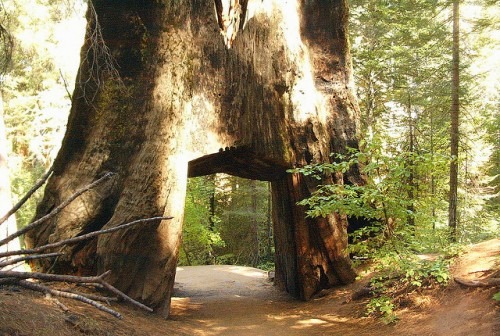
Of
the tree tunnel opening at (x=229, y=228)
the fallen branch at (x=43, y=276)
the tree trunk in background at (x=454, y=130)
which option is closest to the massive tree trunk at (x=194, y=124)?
the tree trunk in background at (x=454, y=130)

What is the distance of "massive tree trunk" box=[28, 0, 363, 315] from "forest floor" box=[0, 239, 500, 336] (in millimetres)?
903

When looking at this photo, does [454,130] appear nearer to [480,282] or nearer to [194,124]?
[480,282]

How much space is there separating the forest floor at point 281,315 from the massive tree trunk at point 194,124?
903 millimetres

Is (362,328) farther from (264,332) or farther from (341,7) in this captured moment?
(341,7)

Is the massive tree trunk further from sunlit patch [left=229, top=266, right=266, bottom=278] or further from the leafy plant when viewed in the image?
sunlit patch [left=229, top=266, right=266, bottom=278]

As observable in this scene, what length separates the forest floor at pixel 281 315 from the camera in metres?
4.12

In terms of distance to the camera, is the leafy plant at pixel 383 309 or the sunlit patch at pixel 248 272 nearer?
the leafy plant at pixel 383 309

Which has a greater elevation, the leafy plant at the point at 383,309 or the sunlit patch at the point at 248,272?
the leafy plant at the point at 383,309

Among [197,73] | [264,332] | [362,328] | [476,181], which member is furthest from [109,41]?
[476,181]

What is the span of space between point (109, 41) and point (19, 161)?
12.5 m

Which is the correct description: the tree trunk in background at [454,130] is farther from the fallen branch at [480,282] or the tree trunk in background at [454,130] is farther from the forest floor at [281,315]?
the fallen branch at [480,282]

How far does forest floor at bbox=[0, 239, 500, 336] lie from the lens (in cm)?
412

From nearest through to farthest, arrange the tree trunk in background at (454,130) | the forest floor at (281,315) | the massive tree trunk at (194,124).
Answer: the forest floor at (281,315) → the massive tree trunk at (194,124) → the tree trunk in background at (454,130)

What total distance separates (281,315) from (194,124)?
4599 mm
